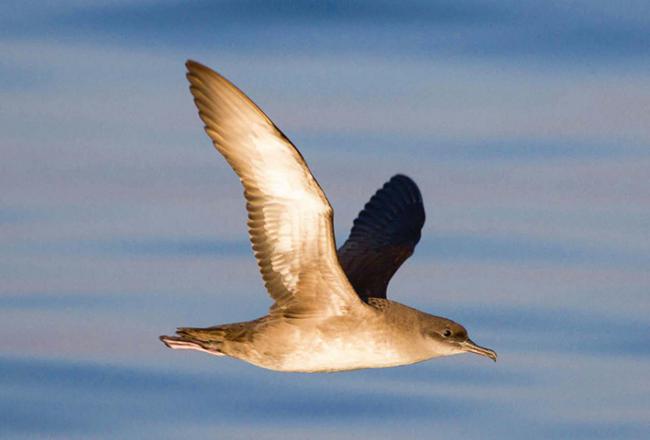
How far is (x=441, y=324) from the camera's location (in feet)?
54.8

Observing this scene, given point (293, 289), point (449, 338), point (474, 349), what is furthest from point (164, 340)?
point (474, 349)

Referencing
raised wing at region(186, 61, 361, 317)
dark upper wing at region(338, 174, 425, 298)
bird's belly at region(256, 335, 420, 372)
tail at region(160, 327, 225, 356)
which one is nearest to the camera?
raised wing at region(186, 61, 361, 317)

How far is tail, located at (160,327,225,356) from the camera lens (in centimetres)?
1633

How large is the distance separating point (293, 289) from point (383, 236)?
168 inches

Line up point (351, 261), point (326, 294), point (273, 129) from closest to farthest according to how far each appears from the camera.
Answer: point (273, 129), point (326, 294), point (351, 261)

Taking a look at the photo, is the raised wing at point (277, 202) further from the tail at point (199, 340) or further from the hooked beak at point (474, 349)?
the hooked beak at point (474, 349)

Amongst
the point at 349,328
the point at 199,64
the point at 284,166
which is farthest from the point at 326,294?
the point at 199,64

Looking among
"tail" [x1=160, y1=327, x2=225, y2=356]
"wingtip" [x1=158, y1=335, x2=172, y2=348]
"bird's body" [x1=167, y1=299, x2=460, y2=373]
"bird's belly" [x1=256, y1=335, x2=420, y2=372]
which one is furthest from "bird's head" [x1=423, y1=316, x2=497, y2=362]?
"wingtip" [x1=158, y1=335, x2=172, y2=348]

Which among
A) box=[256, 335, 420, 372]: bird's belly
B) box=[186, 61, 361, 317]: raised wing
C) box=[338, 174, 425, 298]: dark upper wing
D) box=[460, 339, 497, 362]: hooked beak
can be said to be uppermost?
box=[338, 174, 425, 298]: dark upper wing

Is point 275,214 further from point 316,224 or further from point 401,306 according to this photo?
point 401,306

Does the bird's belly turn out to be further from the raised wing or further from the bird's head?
the bird's head

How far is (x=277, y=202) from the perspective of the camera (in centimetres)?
1519

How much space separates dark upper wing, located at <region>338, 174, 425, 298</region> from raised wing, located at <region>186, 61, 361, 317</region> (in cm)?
175

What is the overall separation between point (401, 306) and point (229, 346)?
203cm
